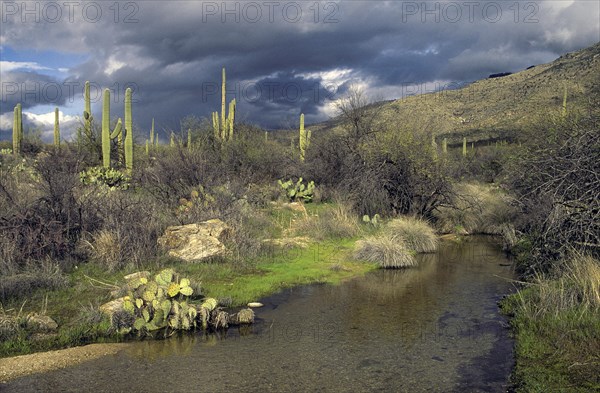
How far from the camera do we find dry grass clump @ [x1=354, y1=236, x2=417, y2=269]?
15.4 meters

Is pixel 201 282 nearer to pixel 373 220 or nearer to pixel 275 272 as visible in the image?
pixel 275 272

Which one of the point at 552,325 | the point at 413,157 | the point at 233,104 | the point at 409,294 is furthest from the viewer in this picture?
the point at 233,104

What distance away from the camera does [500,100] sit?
6238 centimetres

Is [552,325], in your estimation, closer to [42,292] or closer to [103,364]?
[103,364]

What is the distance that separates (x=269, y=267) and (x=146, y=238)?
3592 millimetres

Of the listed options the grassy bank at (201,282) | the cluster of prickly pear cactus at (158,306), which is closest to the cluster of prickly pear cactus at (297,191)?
the grassy bank at (201,282)

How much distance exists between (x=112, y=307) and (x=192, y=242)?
4415mm

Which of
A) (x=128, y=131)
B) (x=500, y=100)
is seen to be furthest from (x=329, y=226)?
(x=500, y=100)

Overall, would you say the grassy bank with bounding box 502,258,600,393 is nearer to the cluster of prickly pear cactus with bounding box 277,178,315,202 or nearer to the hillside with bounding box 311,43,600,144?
the cluster of prickly pear cactus with bounding box 277,178,315,202

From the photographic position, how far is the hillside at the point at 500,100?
52281mm

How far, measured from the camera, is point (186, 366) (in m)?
7.96

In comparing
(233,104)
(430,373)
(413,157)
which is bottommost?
(430,373)

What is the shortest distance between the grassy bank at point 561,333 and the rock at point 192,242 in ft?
25.8

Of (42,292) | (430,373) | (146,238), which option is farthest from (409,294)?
(42,292)
